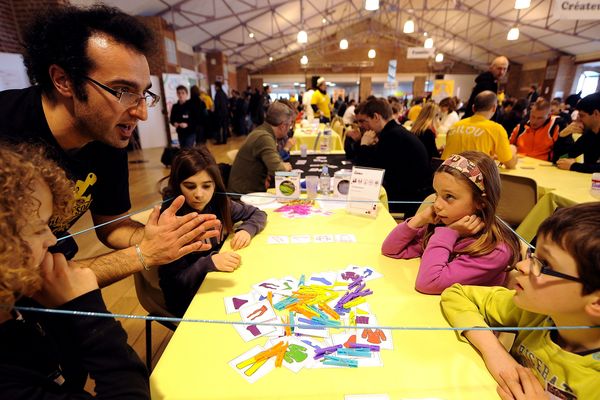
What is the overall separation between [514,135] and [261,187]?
426 centimetres

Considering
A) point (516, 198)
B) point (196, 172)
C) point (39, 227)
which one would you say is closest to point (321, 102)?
point (516, 198)

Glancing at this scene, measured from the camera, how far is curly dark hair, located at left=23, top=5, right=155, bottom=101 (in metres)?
1.19

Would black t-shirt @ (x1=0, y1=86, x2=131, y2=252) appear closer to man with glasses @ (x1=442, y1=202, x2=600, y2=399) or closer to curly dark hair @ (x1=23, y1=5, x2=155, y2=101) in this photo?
curly dark hair @ (x1=23, y1=5, x2=155, y2=101)

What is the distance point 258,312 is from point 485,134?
3.19 m

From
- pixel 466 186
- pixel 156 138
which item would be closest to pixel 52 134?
pixel 466 186

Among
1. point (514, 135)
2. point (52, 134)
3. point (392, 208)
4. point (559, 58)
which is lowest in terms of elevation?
point (392, 208)

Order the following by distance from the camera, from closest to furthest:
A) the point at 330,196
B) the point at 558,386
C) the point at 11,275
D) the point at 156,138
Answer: the point at 11,275, the point at 558,386, the point at 330,196, the point at 156,138

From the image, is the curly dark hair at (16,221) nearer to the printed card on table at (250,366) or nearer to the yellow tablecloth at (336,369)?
the yellow tablecloth at (336,369)

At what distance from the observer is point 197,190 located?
171 cm

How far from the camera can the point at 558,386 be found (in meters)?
0.77

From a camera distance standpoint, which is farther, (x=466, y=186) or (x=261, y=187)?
(x=261, y=187)

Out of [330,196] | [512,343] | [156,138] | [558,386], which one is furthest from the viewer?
[156,138]

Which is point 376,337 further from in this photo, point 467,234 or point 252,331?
point 467,234

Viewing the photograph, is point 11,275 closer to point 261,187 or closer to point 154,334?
point 154,334
